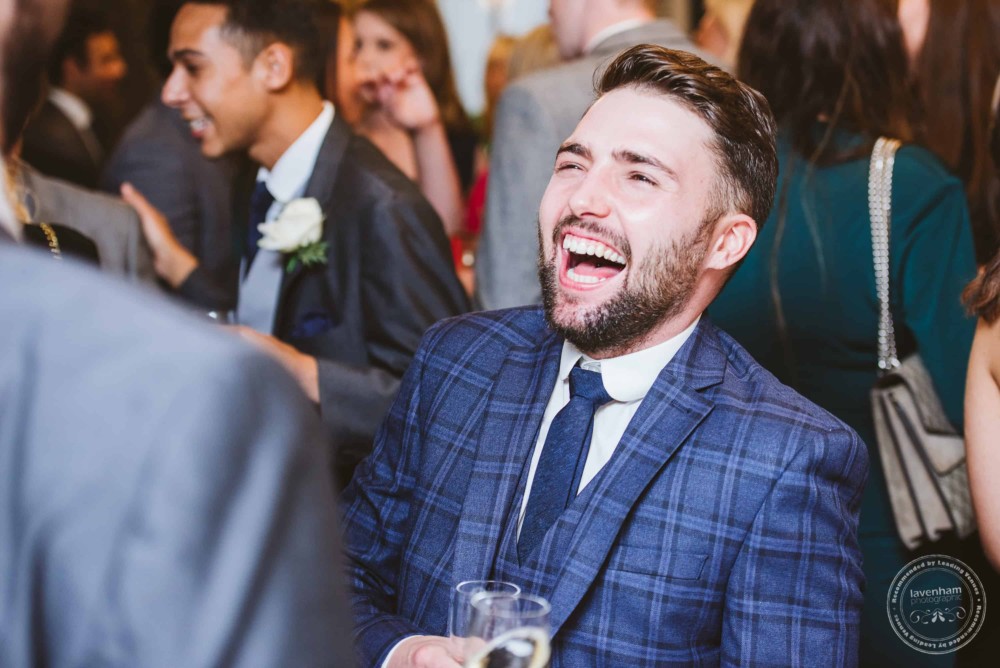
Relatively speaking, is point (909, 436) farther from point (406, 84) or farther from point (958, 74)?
point (406, 84)

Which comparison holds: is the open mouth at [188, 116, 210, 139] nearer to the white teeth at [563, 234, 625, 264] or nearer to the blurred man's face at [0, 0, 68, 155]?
the white teeth at [563, 234, 625, 264]

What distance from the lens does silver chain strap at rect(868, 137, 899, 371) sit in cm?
218

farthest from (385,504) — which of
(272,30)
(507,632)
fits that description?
(272,30)

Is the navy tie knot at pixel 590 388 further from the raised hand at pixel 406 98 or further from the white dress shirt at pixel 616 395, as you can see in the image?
the raised hand at pixel 406 98

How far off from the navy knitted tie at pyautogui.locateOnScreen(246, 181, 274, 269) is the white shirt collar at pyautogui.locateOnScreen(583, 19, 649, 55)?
0.87 meters

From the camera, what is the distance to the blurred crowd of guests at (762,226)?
220 cm

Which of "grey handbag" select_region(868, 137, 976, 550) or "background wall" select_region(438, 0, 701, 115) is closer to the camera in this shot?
"grey handbag" select_region(868, 137, 976, 550)

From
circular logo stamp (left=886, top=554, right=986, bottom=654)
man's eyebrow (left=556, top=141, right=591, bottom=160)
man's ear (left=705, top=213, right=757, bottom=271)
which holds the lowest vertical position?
circular logo stamp (left=886, top=554, right=986, bottom=654)

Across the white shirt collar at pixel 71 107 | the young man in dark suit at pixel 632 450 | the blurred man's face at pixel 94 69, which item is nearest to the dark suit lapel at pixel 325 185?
the young man in dark suit at pixel 632 450

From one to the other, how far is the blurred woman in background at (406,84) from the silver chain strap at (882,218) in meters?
1.97

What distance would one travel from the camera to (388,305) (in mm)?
2520

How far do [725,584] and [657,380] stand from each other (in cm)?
31

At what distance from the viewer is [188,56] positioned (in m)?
2.87

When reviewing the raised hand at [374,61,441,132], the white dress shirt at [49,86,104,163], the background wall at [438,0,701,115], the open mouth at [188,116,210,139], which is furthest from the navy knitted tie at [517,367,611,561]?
the background wall at [438,0,701,115]
